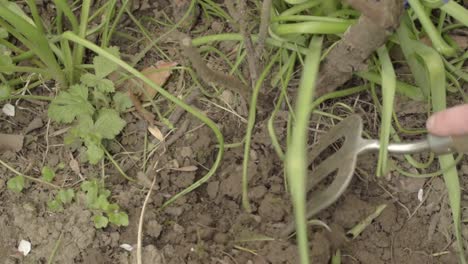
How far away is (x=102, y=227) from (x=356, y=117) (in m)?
0.57

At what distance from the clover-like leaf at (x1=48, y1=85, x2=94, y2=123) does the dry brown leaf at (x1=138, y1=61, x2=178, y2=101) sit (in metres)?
0.13

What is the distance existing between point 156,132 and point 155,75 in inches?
5.7

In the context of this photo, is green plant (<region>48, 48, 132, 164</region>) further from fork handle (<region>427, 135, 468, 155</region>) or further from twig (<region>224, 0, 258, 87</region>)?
fork handle (<region>427, 135, 468, 155</region>)

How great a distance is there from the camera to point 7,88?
1344mm

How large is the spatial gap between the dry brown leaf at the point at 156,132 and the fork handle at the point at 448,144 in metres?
0.59

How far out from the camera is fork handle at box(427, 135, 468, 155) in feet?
3.36

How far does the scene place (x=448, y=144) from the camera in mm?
1035

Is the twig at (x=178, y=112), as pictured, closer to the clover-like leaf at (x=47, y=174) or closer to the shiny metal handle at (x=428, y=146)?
the clover-like leaf at (x=47, y=174)

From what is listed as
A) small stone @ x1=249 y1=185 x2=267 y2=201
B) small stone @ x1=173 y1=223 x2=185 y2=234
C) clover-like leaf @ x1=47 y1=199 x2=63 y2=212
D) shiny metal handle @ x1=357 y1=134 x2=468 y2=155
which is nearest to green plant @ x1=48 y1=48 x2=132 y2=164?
clover-like leaf @ x1=47 y1=199 x2=63 y2=212

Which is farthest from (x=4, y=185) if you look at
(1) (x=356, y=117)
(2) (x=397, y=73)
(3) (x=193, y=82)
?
(2) (x=397, y=73)

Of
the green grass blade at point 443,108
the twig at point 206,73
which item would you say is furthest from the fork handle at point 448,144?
the twig at point 206,73

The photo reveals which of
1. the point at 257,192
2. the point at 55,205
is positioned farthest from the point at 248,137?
the point at 55,205

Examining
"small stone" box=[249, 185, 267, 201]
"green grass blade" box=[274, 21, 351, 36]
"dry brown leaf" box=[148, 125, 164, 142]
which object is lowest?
"small stone" box=[249, 185, 267, 201]

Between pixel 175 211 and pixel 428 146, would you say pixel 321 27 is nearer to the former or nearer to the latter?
pixel 428 146
